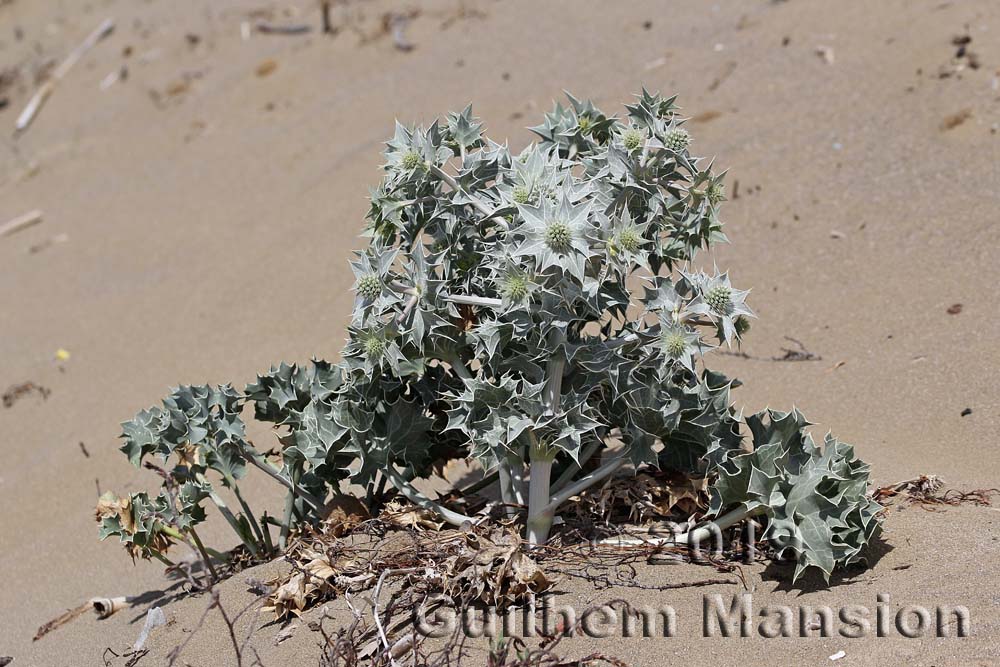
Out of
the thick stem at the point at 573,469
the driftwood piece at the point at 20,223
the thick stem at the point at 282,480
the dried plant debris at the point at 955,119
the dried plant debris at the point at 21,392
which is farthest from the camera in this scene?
the driftwood piece at the point at 20,223

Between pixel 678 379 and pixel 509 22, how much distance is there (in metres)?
6.12

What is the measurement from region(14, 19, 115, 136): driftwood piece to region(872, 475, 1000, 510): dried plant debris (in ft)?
31.4


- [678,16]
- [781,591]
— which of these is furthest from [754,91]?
[781,591]

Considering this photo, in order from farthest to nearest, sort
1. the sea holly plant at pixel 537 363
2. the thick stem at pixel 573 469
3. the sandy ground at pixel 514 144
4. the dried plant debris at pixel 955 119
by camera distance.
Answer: the dried plant debris at pixel 955 119 < the sandy ground at pixel 514 144 < the thick stem at pixel 573 469 < the sea holly plant at pixel 537 363

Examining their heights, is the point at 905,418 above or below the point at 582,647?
above

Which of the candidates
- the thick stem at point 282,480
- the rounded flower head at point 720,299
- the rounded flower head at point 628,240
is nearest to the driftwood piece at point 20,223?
the thick stem at point 282,480

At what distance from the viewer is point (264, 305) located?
6109 millimetres

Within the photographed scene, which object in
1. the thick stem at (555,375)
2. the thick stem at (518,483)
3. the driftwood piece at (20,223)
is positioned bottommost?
the thick stem at (518,483)

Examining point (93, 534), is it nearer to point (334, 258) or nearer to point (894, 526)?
point (334, 258)

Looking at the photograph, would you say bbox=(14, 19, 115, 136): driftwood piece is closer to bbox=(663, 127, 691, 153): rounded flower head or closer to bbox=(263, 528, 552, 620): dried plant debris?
bbox=(263, 528, 552, 620): dried plant debris

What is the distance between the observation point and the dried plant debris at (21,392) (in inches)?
232

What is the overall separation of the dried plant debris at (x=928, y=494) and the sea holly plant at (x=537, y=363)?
421mm

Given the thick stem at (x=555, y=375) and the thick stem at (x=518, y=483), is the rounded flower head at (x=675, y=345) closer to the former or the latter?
the thick stem at (x=555, y=375)

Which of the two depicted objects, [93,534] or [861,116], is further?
[861,116]
